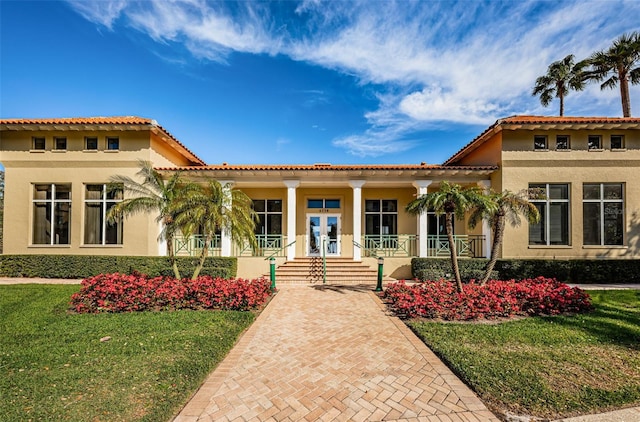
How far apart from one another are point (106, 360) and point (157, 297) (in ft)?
10.3

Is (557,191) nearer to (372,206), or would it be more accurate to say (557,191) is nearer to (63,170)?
(372,206)

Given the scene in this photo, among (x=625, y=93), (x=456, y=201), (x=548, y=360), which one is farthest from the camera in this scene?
(x=625, y=93)

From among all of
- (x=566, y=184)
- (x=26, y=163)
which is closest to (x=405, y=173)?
(x=566, y=184)

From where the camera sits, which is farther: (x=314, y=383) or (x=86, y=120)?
(x=86, y=120)

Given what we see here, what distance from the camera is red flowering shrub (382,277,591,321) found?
6.74m

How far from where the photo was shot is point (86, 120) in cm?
1232

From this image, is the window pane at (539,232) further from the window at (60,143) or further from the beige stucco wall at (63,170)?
the window at (60,143)

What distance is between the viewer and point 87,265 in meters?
11.6

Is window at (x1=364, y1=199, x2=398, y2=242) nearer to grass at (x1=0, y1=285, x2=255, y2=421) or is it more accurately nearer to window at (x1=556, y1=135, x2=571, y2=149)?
window at (x1=556, y1=135, x2=571, y2=149)

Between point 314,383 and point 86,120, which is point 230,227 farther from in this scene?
point 86,120

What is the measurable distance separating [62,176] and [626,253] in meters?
23.8

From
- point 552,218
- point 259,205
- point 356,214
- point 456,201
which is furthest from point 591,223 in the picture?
point 259,205

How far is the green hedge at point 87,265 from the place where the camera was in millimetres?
11453

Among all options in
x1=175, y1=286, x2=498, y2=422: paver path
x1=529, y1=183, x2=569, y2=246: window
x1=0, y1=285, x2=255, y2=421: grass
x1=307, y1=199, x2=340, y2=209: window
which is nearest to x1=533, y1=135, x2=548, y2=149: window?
x1=529, y1=183, x2=569, y2=246: window
